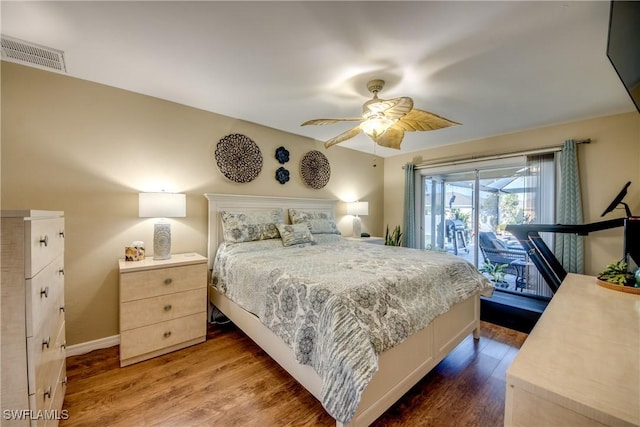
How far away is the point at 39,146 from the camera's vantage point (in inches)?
80.3

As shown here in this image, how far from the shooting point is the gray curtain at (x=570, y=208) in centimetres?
299

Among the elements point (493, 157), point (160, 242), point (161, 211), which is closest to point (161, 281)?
point (160, 242)

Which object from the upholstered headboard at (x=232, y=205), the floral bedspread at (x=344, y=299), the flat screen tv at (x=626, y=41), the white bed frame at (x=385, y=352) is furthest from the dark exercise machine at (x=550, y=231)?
the upholstered headboard at (x=232, y=205)

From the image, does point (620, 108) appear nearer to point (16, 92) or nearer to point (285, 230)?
point (285, 230)

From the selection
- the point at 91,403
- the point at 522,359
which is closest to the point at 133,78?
the point at 91,403

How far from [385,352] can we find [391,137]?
1.93 meters

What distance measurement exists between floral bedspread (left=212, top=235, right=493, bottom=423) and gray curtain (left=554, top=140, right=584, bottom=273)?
152 cm

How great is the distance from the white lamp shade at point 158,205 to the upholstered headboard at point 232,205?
0.47 m

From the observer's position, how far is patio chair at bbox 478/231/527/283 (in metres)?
3.66

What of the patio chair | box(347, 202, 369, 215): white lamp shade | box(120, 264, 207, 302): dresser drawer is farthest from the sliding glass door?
box(120, 264, 207, 302): dresser drawer

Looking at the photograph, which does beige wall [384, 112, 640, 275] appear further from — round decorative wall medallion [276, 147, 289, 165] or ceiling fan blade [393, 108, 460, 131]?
round decorative wall medallion [276, 147, 289, 165]

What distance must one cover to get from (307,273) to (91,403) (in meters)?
1.64

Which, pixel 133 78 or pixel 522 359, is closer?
pixel 522 359

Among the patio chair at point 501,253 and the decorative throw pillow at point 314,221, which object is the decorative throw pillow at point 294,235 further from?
the patio chair at point 501,253
